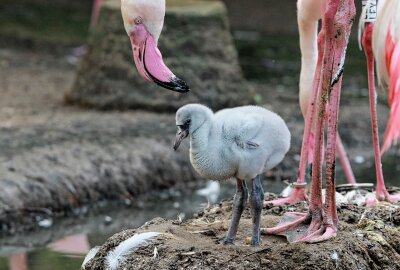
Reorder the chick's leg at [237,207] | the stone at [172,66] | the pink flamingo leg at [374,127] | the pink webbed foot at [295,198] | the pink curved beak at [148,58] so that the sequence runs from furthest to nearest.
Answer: the stone at [172,66]
the pink flamingo leg at [374,127]
the pink webbed foot at [295,198]
the pink curved beak at [148,58]
the chick's leg at [237,207]

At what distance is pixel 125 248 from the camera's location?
12.0 feet

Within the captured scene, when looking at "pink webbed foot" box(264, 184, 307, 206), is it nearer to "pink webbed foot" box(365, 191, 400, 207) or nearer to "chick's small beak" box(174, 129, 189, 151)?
"pink webbed foot" box(365, 191, 400, 207)

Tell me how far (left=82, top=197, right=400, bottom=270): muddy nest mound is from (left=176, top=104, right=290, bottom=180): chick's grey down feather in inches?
11.0

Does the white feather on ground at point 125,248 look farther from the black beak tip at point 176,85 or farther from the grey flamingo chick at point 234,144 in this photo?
the black beak tip at point 176,85

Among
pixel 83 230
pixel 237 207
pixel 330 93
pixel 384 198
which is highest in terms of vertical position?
pixel 330 93

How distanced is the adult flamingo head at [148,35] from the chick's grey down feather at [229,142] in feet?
0.70

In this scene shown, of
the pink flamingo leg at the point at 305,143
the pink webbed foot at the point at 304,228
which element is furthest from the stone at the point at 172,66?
the pink webbed foot at the point at 304,228

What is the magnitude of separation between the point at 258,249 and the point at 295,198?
102 centimetres

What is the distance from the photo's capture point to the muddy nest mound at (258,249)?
11.4ft

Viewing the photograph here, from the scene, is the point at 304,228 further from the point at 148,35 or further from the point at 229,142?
the point at 148,35

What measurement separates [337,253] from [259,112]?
0.58 meters

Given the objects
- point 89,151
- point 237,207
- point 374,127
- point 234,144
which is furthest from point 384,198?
point 89,151

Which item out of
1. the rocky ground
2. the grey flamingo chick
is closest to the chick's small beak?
the grey flamingo chick

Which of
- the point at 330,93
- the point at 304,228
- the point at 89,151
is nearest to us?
the point at 330,93
